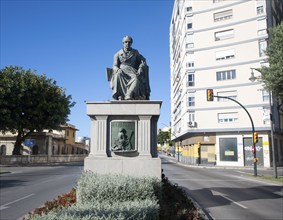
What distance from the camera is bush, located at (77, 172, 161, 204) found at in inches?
214

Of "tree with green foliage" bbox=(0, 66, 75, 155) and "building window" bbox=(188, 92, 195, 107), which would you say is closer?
"tree with green foliage" bbox=(0, 66, 75, 155)

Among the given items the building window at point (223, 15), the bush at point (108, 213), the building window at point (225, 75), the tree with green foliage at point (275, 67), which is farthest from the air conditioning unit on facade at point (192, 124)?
the bush at point (108, 213)

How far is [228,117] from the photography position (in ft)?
128

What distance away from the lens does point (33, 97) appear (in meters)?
37.4

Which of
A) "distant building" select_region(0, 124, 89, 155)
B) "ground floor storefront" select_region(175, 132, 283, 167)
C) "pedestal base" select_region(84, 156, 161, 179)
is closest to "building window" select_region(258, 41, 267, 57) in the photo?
"ground floor storefront" select_region(175, 132, 283, 167)

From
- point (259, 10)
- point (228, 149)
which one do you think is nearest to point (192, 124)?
point (228, 149)

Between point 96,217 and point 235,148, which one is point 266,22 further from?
point 96,217

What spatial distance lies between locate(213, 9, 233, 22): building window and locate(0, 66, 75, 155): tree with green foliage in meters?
24.7

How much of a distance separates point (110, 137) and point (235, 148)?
3380cm

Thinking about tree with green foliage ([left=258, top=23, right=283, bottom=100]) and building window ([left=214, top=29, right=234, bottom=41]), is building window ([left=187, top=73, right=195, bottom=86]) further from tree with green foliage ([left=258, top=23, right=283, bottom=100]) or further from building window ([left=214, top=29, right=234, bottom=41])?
tree with green foliage ([left=258, top=23, right=283, bottom=100])

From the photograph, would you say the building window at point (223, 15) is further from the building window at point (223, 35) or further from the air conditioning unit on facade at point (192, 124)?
the air conditioning unit on facade at point (192, 124)

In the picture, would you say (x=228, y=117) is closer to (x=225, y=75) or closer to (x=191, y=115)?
(x=191, y=115)

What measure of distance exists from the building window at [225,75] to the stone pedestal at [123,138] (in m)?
34.3

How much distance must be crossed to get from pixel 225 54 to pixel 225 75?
301 cm
